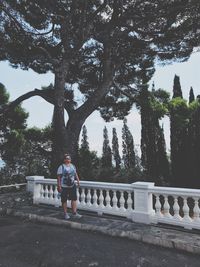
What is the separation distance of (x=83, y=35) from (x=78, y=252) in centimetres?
833

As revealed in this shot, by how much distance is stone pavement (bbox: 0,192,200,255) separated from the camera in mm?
4855

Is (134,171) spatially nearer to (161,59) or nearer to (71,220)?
(161,59)

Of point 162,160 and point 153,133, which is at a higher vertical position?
point 153,133

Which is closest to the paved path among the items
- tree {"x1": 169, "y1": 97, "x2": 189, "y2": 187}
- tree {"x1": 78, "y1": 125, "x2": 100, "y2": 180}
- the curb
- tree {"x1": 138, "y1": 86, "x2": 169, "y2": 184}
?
the curb

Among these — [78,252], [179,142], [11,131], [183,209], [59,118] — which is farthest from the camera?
[11,131]

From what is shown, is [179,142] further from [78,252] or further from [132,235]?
[78,252]

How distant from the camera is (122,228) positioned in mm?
5789

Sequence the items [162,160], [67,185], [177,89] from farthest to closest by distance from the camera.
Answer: [177,89]
[162,160]
[67,185]

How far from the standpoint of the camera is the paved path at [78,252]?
413cm

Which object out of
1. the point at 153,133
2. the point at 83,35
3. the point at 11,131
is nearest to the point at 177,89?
the point at 153,133

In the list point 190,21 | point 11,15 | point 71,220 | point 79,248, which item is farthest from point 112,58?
point 79,248

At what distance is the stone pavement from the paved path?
0.16m

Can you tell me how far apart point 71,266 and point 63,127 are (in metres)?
7.71

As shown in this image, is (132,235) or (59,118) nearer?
(132,235)
